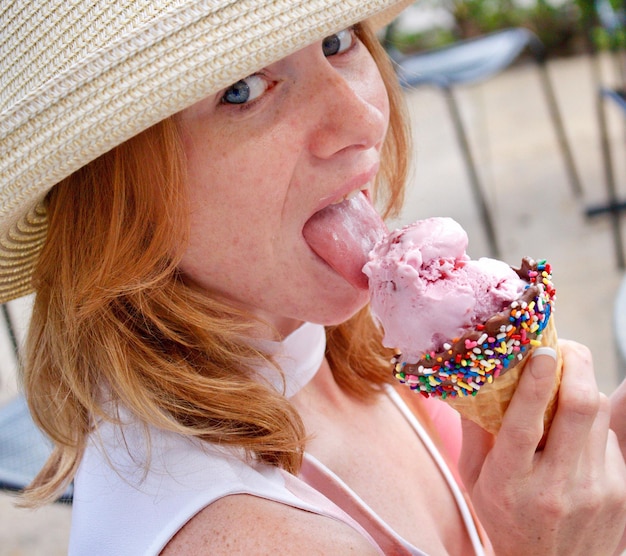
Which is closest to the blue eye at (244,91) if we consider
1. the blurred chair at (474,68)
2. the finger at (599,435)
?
the finger at (599,435)

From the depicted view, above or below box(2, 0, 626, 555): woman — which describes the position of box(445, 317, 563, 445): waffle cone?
below

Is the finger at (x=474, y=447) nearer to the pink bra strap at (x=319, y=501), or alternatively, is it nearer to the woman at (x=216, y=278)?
the woman at (x=216, y=278)

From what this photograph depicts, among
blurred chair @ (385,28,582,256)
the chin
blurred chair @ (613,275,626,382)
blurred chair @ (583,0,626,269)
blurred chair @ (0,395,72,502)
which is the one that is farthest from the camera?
blurred chair @ (385,28,582,256)

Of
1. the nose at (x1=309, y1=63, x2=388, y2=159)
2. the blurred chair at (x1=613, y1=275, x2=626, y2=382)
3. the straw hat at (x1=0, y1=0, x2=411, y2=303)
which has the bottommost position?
the blurred chair at (x1=613, y1=275, x2=626, y2=382)

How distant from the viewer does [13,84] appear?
43.5 inches

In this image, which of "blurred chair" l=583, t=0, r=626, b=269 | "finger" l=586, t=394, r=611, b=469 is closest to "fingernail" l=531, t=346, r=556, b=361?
"finger" l=586, t=394, r=611, b=469

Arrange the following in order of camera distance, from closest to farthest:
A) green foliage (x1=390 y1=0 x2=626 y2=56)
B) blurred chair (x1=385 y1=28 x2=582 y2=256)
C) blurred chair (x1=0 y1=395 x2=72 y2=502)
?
1. blurred chair (x1=0 y1=395 x2=72 y2=502)
2. blurred chair (x1=385 y1=28 x2=582 y2=256)
3. green foliage (x1=390 y1=0 x2=626 y2=56)

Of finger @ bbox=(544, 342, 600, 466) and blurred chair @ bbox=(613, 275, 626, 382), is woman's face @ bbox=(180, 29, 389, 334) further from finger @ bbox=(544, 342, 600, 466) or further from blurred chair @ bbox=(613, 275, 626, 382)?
blurred chair @ bbox=(613, 275, 626, 382)

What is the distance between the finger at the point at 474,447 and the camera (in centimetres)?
130

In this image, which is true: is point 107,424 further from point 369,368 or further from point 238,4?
point 238,4

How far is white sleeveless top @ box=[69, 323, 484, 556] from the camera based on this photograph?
3.73 ft

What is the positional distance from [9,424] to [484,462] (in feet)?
4.81

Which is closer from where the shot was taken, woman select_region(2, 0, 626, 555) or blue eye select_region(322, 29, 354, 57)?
woman select_region(2, 0, 626, 555)

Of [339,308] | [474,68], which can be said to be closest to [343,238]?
[339,308]
